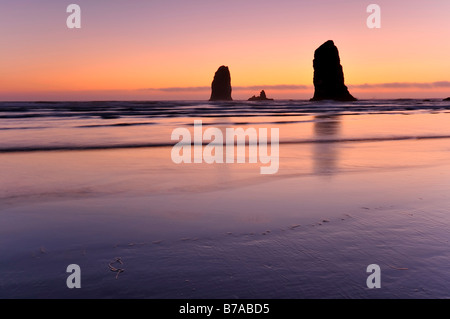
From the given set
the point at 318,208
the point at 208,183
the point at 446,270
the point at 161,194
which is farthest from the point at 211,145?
the point at 446,270

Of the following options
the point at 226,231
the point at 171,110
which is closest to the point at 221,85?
the point at 171,110

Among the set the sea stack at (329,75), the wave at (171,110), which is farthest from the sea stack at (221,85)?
the wave at (171,110)

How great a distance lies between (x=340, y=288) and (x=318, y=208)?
1936 millimetres

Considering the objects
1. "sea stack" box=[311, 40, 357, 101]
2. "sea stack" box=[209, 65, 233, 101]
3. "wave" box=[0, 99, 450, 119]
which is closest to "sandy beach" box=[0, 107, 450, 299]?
"wave" box=[0, 99, 450, 119]

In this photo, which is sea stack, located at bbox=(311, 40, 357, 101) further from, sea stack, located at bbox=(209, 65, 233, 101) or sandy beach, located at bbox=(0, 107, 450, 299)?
sandy beach, located at bbox=(0, 107, 450, 299)

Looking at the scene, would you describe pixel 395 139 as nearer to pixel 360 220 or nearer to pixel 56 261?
pixel 360 220

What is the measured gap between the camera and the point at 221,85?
167 m

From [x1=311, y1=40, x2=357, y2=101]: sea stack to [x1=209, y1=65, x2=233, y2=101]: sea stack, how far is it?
202 ft

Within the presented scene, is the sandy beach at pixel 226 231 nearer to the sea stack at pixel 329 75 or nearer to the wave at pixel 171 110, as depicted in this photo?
the wave at pixel 171 110

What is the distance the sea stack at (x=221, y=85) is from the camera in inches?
6481

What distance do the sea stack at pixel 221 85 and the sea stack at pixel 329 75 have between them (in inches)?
2430

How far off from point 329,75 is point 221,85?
6967 cm

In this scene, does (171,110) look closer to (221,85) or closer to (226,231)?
(226,231)

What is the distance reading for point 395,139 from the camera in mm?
12766
